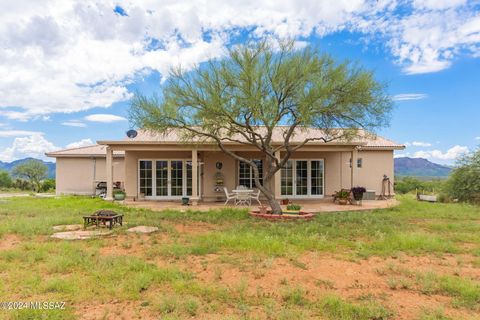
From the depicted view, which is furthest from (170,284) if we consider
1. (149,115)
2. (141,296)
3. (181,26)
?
(181,26)

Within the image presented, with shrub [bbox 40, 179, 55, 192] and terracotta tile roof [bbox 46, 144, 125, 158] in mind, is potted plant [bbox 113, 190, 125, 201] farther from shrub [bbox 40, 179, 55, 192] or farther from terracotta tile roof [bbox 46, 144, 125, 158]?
shrub [bbox 40, 179, 55, 192]

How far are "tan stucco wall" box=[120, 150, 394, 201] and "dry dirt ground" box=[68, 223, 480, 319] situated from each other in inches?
358

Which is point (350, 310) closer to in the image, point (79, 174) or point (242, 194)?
point (242, 194)

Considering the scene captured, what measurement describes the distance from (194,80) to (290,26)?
143 inches

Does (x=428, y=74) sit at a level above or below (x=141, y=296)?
above

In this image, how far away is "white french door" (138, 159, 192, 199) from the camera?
15758 mm

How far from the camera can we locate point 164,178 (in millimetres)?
15891

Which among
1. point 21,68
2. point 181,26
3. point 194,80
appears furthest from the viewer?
point 21,68

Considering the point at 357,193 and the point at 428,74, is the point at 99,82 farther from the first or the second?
the point at 428,74

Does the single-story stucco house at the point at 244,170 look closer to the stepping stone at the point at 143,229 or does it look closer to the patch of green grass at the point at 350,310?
the stepping stone at the point at 143,229

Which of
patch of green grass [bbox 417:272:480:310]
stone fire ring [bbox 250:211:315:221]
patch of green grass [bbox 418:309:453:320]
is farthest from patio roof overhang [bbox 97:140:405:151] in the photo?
patch of green grass [bbox 418:309:453:320]

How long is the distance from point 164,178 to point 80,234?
8.22 m

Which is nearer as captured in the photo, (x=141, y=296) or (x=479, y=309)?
(x=479, y=309)

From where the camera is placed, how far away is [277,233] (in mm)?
8086
